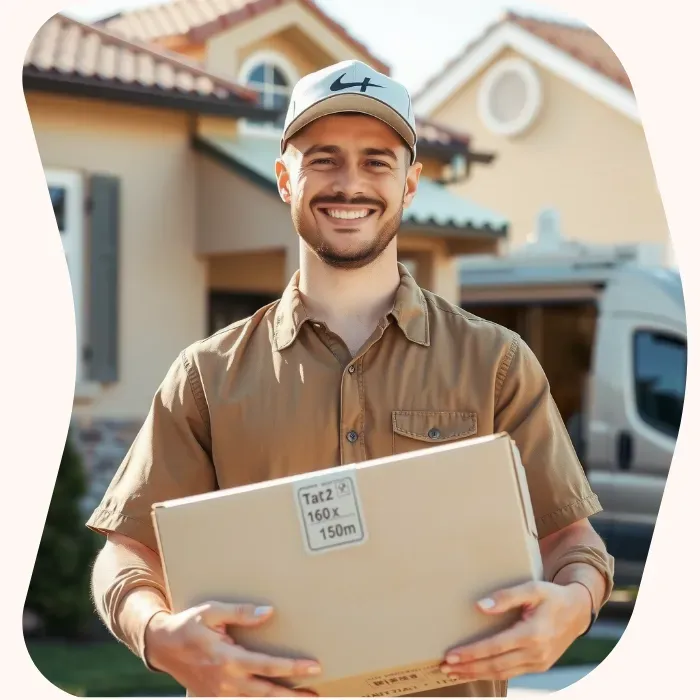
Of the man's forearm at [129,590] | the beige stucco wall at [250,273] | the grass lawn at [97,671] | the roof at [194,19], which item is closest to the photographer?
the man's forearm at [129,590]

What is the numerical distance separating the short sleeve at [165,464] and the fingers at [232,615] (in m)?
0.27

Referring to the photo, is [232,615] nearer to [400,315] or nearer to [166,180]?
[400,315]

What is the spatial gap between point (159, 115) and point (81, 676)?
2.08 m

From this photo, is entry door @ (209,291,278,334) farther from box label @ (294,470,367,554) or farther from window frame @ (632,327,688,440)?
box label @ (294,470,367,554)

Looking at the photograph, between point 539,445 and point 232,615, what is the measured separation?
516 millimetres

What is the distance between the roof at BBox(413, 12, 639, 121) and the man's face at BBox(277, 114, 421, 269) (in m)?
1.30

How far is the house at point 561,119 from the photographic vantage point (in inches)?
132

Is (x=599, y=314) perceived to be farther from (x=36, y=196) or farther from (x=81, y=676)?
(x=36, y=196)

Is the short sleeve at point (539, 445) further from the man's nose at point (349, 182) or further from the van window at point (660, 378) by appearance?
the van window at point (660, 378)

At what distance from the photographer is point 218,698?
1.50 metres

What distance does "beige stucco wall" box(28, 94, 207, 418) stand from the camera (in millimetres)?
3666

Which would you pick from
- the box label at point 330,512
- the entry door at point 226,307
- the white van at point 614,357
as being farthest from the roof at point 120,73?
the box label at point 330,512

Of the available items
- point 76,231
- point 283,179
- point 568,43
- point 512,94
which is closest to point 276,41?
point 512,94

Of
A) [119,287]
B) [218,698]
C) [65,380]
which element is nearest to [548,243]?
[119,287]
